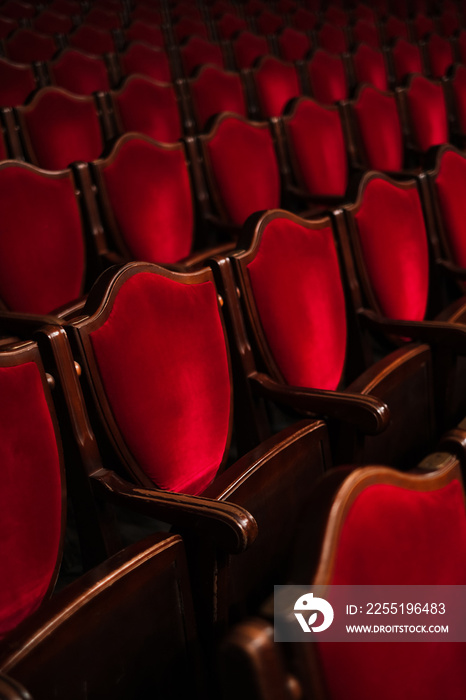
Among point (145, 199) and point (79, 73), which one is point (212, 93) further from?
point (145, 199)

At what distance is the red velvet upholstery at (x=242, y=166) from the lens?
62 centimetres

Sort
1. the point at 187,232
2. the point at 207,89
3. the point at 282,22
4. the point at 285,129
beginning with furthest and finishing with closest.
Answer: the point at 282,22
the point at 207,89
the point at 285,129
the point at 187,232

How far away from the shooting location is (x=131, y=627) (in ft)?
0.75

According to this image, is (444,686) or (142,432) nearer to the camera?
(444,686)

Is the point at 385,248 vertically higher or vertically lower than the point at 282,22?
lower

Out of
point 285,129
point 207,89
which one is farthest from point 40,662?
point 207,89

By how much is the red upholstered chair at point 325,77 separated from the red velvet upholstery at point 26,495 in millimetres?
768

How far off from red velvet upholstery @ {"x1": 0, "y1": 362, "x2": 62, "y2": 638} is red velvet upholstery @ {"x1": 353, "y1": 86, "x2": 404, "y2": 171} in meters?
0.60

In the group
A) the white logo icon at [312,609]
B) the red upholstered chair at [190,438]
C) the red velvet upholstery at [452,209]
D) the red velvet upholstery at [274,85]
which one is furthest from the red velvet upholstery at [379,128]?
the white logo icon at [312,609]

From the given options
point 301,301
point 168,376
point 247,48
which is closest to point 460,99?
point 247,48

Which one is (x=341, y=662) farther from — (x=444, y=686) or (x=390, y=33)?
(x=390, y=33)

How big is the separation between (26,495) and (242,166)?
0.44 meters

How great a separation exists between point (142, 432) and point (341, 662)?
185 mm

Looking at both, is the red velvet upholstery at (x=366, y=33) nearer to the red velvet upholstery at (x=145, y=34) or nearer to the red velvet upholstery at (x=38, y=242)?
the red velvet upholstery at (x=145, y=34)
